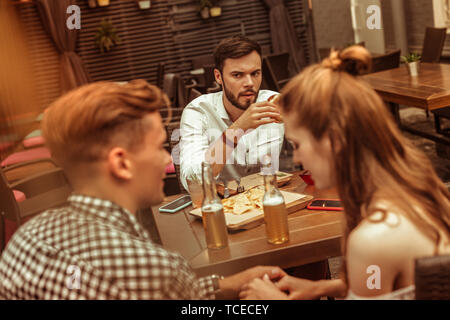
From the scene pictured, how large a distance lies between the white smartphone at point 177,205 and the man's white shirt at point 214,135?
35 cm

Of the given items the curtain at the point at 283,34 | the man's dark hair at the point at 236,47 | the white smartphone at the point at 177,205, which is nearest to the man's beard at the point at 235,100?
the man's dark hair at the point at 236,47

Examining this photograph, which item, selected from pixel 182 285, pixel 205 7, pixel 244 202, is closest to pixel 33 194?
pixel 244 202

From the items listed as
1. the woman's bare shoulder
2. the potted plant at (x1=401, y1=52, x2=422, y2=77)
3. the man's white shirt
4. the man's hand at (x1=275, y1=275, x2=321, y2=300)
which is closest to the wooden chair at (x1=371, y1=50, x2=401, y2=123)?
the potted plant at (x1=401, y1=52, x2=422, y2=77)

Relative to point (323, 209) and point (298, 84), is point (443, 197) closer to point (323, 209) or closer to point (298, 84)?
point (298, 84)

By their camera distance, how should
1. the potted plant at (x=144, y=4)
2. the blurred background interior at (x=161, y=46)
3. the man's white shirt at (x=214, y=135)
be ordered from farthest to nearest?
the potted plant at (x=144, y=4), the blurred background interior at (x=161, y=46), the man's white shirt at (x=214, y=135)

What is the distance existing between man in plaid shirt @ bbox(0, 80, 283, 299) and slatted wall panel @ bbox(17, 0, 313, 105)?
22.2 ft

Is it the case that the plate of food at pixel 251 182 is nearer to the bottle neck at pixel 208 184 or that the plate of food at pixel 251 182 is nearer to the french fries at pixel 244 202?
the french fries at pixel 244 202

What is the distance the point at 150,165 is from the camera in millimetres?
993

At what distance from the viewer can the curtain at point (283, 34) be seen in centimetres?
746

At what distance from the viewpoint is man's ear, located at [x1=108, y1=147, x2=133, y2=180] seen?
0.93 m

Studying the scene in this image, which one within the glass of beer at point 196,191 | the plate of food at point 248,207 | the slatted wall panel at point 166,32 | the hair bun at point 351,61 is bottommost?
the plate of food at point 248,207

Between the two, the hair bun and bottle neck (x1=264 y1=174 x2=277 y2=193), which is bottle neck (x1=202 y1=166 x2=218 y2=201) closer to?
bottle neck (x1=264 y1=174 x2=277 y2=193)

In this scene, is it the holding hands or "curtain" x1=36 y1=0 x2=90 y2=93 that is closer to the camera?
the holding hands

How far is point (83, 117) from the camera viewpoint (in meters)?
0.91
